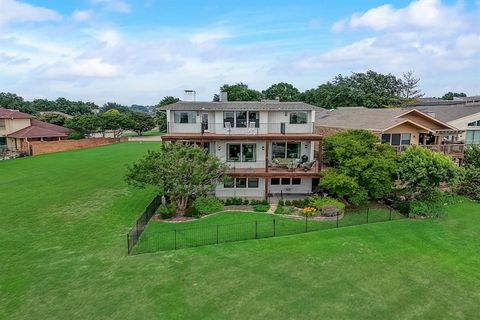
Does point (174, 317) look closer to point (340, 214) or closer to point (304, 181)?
point (340, 214)

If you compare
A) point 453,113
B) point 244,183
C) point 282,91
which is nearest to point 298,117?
point 244,183

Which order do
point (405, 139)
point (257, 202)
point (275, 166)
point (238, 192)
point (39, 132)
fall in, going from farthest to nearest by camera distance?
point (39, 132), point (405, 139), point (275, 166), point (238, 192), point (257, 202)

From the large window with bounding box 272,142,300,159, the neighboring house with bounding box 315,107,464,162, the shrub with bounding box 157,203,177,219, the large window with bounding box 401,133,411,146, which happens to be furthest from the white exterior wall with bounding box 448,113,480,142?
the shrub with bounding box 157,203,177,219

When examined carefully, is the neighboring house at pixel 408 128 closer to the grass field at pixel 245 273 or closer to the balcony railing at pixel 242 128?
the balcony railing at pixel 242 128

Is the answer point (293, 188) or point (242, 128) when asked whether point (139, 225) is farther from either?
point (293, 188)

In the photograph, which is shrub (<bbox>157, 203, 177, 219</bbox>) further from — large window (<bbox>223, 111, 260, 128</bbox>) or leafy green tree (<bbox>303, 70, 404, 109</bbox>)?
leafy green tree (<bbox>303, 70, 404, 109</bbox>)

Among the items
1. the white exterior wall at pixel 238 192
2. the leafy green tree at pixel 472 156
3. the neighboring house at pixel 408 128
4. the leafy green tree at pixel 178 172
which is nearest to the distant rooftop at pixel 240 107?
the leafy green tree at pixel 178 172

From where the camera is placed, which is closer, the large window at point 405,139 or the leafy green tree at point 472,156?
the leafy green tree at point 472,156
